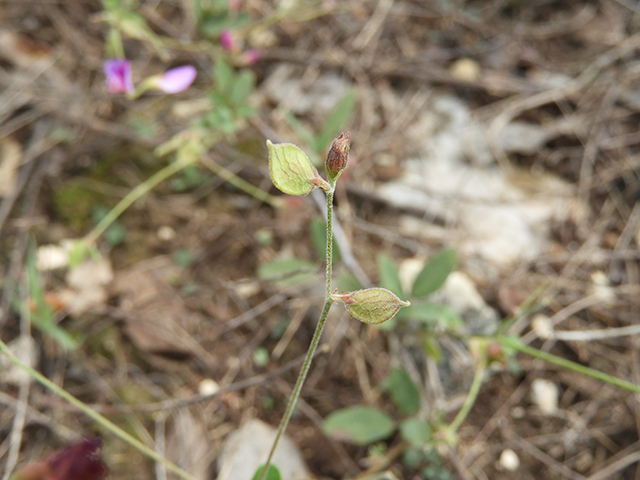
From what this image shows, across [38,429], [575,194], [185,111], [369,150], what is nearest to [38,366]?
[38,429]

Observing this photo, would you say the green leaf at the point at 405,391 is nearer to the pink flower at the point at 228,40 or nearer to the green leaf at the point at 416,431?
the green leaf at the point at 416,431

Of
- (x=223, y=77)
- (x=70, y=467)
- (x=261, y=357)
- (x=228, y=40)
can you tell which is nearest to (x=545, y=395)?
(x=261, y=357)

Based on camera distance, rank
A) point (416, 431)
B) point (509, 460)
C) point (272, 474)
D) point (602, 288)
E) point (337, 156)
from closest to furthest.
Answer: point (337, 156) < point (272, 474) < point (416, 431) < point (509, 460) < point (602, 288)

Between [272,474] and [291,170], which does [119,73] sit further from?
[272,474]

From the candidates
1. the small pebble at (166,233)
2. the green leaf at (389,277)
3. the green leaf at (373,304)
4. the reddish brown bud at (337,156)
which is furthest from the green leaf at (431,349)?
the small pebble at (166,233)

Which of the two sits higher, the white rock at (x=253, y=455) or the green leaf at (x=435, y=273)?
the green leaf at (x=435, y=273)

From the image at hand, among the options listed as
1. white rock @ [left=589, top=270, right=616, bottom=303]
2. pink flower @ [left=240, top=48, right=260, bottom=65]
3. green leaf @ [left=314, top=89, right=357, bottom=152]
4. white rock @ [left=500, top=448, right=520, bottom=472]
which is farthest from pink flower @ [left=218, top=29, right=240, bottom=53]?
white rock @ [left=500, top=448, right=520, bottom=472]
